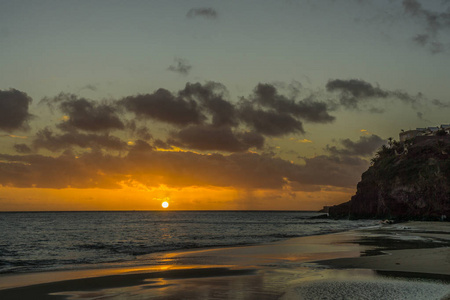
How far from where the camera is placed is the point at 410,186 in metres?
111

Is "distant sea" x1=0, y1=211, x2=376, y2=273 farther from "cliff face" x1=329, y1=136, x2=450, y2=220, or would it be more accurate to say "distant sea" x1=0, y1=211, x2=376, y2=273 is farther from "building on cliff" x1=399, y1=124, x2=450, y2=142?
"building on cliff" x1=399, y1=124, x2=450, y2=142

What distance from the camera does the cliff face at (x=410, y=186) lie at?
10194cm

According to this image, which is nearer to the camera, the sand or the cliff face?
the sand

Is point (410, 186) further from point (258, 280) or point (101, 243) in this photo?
point (258, 280)

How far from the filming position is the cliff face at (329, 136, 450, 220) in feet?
334

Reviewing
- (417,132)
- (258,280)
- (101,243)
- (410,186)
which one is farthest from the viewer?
(417,132)

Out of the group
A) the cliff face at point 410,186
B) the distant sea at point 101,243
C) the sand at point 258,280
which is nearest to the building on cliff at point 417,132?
the cliff face at point 410,186

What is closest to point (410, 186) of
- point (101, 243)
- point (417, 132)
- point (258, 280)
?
point (417, 132)

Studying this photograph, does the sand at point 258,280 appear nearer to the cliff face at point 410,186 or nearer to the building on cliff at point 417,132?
the cliff face at point 410,186

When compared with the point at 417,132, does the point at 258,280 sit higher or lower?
lower

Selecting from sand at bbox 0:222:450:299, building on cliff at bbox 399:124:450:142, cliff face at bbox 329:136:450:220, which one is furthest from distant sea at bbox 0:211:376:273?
building on cliff at bbox 399:124:450:142

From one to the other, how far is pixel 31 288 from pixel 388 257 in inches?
785

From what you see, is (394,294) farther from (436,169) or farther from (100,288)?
(436,169)

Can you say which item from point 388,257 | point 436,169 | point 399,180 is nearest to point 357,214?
point 399,180
